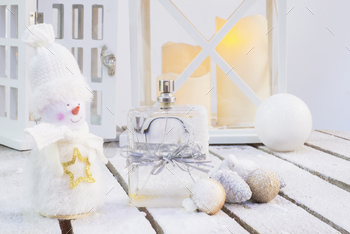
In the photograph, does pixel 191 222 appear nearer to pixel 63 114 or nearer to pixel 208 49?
pixel 63 114

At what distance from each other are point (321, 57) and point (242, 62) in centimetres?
41

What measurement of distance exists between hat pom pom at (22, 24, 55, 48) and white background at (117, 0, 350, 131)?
→ 591 mm

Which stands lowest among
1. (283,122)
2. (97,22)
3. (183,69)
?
(283,122)

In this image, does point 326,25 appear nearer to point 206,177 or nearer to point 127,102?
point 127,102

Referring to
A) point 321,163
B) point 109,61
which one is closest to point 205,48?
point 109,61

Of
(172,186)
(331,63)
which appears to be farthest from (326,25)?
(172,186)

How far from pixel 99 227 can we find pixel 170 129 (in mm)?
136

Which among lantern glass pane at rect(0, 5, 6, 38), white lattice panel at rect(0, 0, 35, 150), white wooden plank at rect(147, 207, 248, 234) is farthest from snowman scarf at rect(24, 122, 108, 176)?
lantern glass pane at rect(0, 5, 6, 38)

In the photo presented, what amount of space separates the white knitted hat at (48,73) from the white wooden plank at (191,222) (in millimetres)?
158

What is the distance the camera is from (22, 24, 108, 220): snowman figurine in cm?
40

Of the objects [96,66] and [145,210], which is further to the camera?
[96,66]

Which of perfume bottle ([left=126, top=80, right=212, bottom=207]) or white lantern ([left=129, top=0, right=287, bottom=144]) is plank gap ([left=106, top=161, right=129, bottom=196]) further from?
white lantern ([left=129, top=0, right=287, bottom=144])

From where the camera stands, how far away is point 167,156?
17.3 inches

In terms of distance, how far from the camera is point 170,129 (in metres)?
0.46
